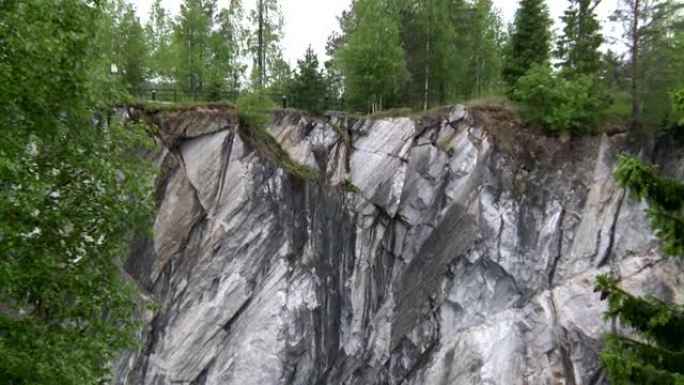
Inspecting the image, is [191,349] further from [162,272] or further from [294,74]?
[294,74]

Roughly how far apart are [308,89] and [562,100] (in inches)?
422

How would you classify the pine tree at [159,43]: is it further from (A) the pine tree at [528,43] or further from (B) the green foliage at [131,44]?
(A) the pine tree at [528,43]

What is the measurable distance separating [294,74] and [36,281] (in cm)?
2210

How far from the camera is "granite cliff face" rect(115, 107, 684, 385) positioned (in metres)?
21.8

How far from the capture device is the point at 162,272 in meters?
21.5

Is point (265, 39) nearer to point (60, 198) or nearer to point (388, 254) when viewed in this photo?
point (388, 254)

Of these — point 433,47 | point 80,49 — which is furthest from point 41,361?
point 433,47

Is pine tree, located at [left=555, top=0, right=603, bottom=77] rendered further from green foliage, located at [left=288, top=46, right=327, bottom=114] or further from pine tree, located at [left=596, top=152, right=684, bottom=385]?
pine tree, located at [left=596, top=152, right=684, bottom=385]

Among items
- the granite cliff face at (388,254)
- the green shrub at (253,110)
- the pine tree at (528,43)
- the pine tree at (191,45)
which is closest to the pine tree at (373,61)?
the granite cliff face at (388,254)

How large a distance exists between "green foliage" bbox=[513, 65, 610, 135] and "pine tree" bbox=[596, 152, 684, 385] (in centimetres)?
1587

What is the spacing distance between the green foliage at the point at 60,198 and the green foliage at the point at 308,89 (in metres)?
18.6

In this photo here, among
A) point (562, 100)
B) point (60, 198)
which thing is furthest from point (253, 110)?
point (60, 198)

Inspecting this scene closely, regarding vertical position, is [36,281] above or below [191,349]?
above

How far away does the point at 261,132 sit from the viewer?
79.0ft
